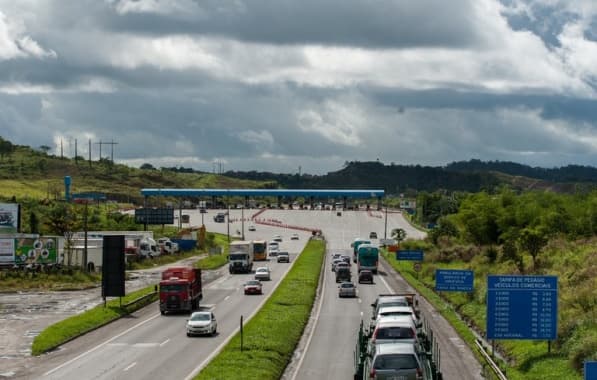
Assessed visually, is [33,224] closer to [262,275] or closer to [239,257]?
[239,257]

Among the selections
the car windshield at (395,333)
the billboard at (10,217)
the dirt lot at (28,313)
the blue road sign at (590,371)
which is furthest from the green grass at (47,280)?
the blue road sign at (590,371)

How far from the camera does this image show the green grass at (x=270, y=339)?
37.0 m

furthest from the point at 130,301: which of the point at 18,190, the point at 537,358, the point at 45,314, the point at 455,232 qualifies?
the point at 18,190

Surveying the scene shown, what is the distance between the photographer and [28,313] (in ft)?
209

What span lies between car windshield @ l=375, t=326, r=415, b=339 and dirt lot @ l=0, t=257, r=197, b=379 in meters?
15.5

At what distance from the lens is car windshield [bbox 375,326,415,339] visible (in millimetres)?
34000

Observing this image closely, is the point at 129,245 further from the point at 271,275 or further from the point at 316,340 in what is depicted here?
the point at 316,340

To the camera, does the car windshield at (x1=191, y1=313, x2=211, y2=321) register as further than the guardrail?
Yes

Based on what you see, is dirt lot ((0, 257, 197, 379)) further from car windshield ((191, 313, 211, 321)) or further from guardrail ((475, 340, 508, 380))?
guardrail ((475, 340, 508, 380))

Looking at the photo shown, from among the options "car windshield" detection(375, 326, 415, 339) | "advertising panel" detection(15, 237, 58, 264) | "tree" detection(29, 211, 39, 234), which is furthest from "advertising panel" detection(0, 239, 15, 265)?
"car windshield" detection(375, 326, 415, 339)

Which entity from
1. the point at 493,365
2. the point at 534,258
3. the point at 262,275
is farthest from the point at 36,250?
the point at 493,365

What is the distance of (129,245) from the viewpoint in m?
112

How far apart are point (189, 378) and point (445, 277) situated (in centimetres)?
2890

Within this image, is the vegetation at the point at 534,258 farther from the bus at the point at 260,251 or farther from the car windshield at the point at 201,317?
the bus at the point at 260,251
